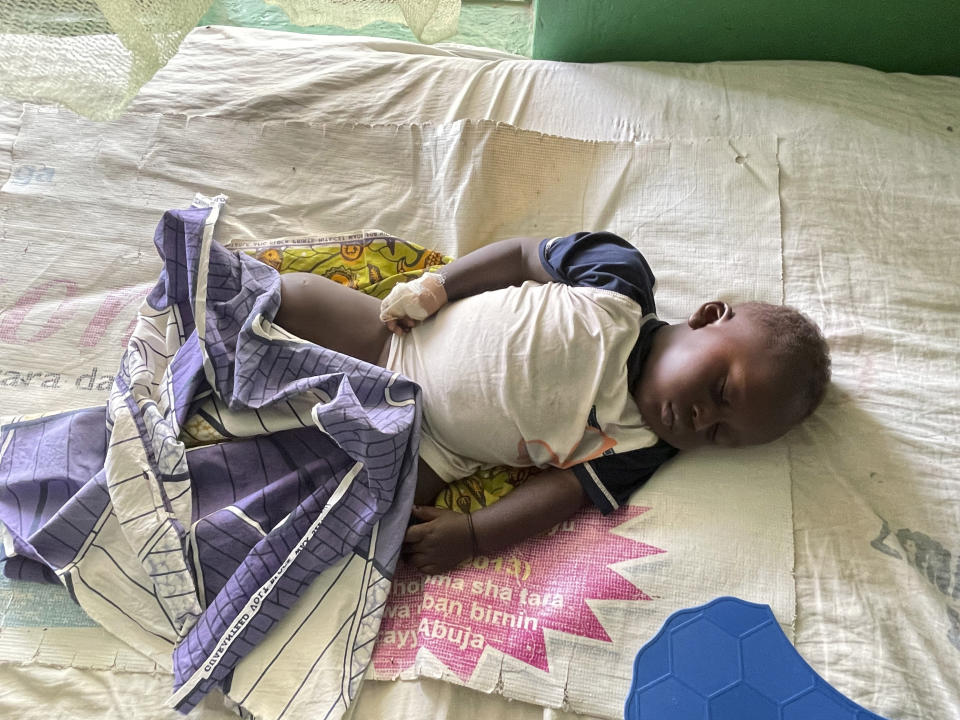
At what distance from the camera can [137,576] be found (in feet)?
2.77

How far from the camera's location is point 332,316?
102 cm

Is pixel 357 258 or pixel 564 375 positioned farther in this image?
pixel 357 258

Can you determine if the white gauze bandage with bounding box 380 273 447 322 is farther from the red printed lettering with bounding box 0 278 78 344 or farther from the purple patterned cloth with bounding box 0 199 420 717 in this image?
the red printed lettering with bounding box 0 278 78 344

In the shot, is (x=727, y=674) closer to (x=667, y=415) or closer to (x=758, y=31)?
(x=667, y=415)

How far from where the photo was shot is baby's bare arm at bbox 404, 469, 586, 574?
88cm

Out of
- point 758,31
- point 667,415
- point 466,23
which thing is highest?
point 758,31

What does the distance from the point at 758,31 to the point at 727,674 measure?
113cm

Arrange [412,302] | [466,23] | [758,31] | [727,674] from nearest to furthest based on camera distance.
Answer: [727,674] < [412,302] < [758,31] < [466,23]

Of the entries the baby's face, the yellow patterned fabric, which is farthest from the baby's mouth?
the yellow patterned fabric

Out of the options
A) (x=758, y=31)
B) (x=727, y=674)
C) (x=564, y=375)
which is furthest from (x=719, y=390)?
(x=758, y=31)

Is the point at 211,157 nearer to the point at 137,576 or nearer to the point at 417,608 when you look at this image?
the point at 137,576


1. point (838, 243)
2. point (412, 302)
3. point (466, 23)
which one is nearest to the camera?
point (412, 302)

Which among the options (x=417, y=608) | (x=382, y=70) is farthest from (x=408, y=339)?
(x=382, y=70)

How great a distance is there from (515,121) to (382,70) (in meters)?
0.27
